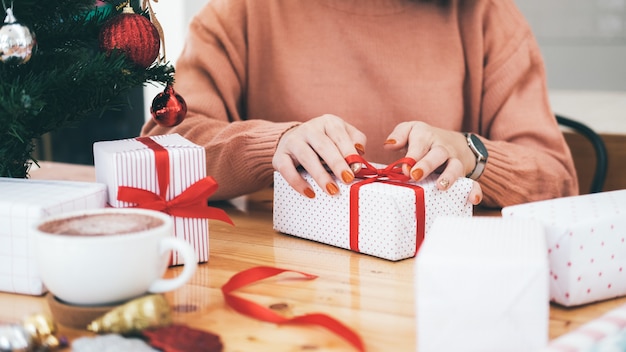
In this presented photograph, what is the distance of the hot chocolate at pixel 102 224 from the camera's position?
0.61 m

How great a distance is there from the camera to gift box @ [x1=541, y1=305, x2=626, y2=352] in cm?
48

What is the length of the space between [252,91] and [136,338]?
91 cm

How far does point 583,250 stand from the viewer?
0.68m

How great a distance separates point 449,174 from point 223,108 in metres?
0.55

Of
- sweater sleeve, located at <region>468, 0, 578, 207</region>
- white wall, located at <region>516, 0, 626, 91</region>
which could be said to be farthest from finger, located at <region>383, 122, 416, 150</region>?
white wall, located at <region>516, 0, 626, 91</region>

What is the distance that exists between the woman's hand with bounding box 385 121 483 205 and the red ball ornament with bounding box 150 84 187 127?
0.30 m

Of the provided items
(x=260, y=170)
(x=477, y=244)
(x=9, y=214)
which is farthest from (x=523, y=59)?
(x=9, y=214)

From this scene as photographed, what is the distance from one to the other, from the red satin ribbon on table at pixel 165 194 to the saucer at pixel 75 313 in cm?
17

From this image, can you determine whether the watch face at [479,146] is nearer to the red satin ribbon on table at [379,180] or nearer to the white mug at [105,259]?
the red satin ribbon on table at [379,180]

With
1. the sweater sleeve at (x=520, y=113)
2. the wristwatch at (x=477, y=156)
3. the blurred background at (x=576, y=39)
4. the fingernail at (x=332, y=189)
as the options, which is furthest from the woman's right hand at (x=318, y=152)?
the blurred background at (x=576, y=39)

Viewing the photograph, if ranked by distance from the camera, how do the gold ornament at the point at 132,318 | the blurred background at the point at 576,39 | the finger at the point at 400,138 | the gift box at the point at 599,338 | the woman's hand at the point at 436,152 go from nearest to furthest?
the gift box at the point at 599,338
the gold ornament at the point at 132,318
the woman's hand at the point at 436,152
the finger at the point at 400,138
the blurred background at the point at 576,39

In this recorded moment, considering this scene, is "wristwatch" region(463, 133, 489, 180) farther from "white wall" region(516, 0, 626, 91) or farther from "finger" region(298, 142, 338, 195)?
"white wall" region(516, 0, 626, 91)

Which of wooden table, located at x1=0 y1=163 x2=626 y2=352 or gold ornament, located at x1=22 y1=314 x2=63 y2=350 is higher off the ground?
gold ornament, located at x1=22 y1=314 x2=63 y2=350

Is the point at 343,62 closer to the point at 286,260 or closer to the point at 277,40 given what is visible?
the point at 277,40
